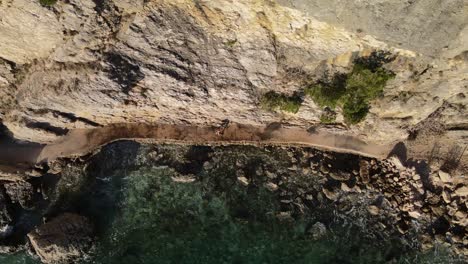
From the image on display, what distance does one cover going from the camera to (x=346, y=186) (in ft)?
74.6

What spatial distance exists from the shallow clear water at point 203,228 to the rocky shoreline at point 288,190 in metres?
0.54

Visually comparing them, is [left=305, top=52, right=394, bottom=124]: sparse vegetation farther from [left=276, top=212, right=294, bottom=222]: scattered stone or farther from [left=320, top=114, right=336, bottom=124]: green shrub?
[left=276, top=212, right=294, bottom=222]: scattered stone

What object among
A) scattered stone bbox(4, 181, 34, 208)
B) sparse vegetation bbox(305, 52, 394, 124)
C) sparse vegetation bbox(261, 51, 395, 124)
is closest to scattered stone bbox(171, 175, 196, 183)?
sparse vegetation bbox(261, 51, 395, 124)

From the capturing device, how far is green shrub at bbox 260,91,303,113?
20.4m

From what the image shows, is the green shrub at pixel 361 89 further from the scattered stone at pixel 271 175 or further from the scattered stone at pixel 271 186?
the scattered stone at pixel 271 186

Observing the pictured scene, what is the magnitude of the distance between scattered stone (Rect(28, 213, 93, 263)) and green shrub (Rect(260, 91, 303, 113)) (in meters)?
11.9

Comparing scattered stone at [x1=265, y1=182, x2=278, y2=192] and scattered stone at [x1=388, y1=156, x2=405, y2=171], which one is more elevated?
scattered stone at [x1=388, y1=156, x2=405, y2=171]

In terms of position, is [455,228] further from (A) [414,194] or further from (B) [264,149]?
(B) [264,149]

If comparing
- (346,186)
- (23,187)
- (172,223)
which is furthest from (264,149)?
(23,187)

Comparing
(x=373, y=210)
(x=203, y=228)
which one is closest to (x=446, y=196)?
(x=373, y=210)

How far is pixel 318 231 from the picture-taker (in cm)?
2266

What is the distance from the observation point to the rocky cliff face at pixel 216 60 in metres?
14.9

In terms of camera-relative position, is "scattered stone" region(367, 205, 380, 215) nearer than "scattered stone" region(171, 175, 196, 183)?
Yes

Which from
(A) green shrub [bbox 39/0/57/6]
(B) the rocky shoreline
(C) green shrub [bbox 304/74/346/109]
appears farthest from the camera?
(B) the rocky shoreline
